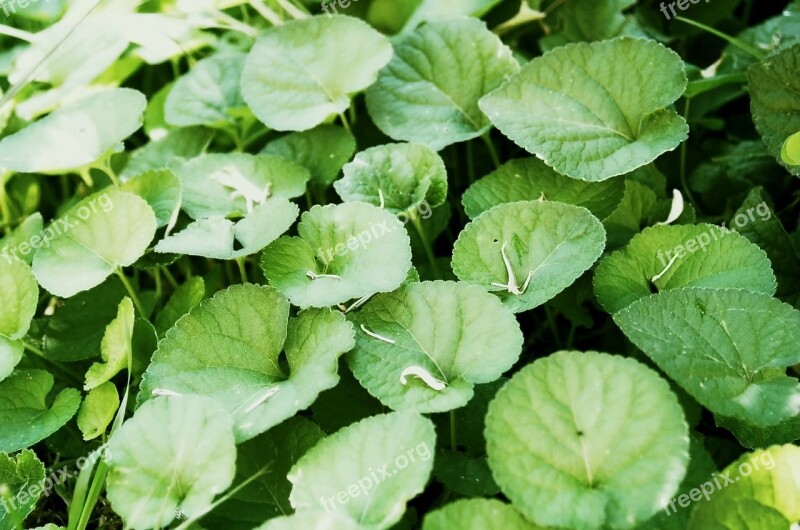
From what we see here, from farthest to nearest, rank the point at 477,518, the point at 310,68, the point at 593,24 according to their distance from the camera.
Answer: the point at 593,24, the point at 310,68, the point at 477,518

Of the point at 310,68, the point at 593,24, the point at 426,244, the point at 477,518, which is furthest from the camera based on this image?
the point at 593,24

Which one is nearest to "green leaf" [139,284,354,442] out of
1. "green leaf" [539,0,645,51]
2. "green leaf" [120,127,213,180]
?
"green leaf" [120,127,213,180]

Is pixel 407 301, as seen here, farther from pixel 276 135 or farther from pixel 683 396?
pixel 276 135

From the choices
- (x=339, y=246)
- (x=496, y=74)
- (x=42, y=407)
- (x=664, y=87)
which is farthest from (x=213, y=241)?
(x=664, y=87)

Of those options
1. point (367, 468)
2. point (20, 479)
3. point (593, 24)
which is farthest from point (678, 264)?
point (20, 479)

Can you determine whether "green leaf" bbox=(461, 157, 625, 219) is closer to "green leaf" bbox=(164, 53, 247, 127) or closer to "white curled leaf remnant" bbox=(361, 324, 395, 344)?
"white curled leaf remnant" bbox=(361, 324, 395, 344)

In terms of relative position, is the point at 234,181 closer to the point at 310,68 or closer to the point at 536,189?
A: the point at 310,68
